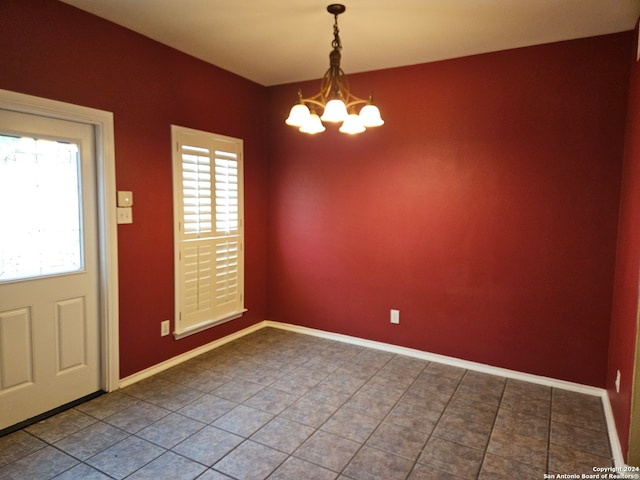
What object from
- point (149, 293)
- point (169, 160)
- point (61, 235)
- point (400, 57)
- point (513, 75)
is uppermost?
point (400, 57)

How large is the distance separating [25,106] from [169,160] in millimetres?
1090

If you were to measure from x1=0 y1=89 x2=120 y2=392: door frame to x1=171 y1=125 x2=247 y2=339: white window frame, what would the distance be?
0.58m

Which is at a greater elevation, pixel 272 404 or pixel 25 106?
pixel 25 106

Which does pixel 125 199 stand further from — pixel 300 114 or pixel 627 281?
pixel 627 281

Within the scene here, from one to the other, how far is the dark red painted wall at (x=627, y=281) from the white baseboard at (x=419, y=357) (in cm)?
11

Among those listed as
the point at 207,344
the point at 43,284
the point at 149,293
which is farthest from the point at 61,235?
the point at 207,344

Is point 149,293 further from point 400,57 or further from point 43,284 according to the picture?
point 400,57

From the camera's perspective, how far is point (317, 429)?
2.58 metres

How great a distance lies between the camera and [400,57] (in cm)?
347

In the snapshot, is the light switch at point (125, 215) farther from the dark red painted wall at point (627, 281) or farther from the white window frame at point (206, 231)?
the dark red painted wall at point (627, 281)

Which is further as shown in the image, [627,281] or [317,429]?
[317,429]

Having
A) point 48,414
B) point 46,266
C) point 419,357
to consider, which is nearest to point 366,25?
point 46,266

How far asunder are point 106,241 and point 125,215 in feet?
0.82

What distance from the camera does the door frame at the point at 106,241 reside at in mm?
2834
